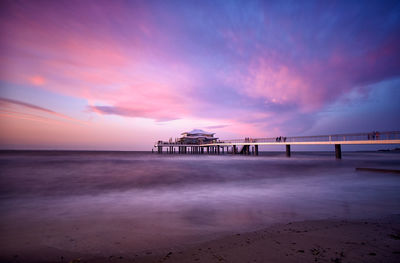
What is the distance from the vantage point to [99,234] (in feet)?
14.2

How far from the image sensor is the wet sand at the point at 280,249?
295cm

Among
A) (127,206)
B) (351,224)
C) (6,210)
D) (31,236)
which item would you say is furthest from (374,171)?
(6,210)

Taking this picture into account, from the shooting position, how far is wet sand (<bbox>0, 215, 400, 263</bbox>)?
2951 mm

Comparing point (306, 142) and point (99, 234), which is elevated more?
point (306, 142)

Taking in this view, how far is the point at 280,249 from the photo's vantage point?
323 cm

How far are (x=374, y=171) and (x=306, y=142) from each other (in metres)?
16.8

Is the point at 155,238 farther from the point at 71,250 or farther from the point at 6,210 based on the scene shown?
the point at 6,210

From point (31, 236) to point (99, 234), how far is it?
1446mm

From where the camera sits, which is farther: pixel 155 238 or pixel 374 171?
pixel 374 171

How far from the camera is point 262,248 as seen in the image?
330 cm

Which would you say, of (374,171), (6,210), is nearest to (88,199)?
(6,210)

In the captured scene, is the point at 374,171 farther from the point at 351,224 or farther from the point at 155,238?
the point at 155,238

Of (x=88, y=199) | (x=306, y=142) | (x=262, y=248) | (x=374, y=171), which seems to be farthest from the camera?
(x=306, y=142)

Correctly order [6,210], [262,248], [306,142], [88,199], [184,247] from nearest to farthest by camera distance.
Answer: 1. [262,248]
2. [184,247]
3. [6,210]
4. [88,199]
5. [306,142]
